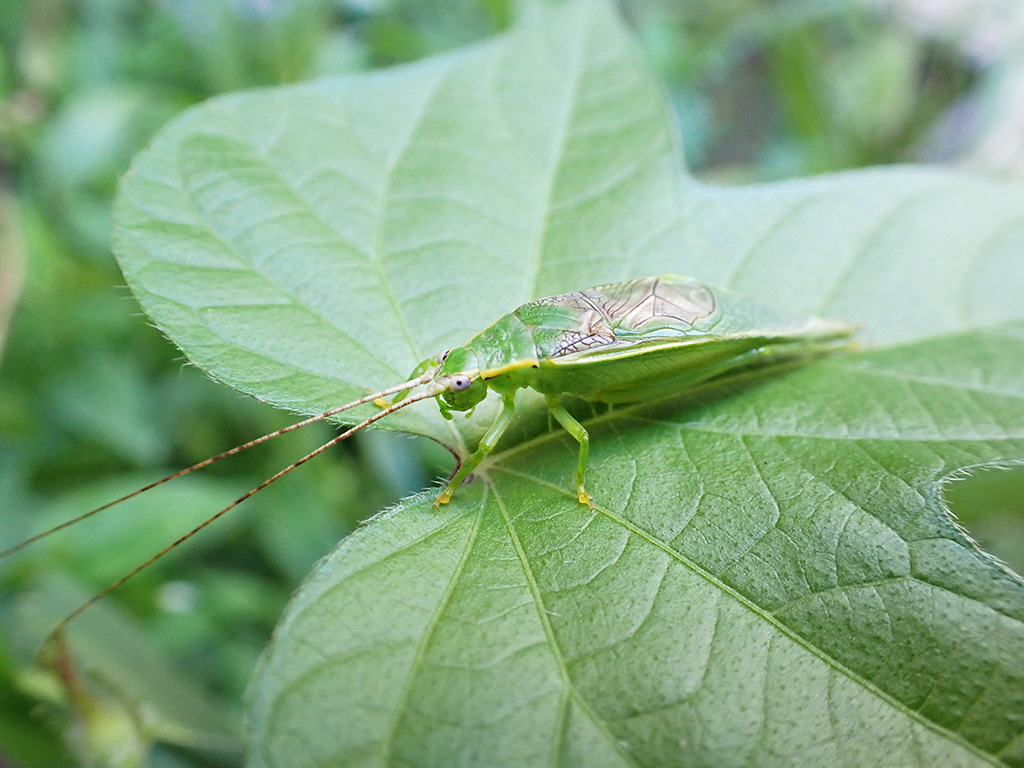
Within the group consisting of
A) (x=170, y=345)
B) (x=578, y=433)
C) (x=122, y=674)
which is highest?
(x=170, y=345)

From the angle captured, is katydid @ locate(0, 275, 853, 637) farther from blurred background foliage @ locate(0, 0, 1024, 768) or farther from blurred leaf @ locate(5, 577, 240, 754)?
blurred background foliage @ locate(0, 0, 1024, 768)

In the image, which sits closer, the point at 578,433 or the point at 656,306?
the point at 578,433

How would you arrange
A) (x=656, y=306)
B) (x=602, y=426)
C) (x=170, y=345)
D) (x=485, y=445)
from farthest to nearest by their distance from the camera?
(x=170, y=345) < (x=656, y=306) < (x=602, y=426) < (x=485, y=445)

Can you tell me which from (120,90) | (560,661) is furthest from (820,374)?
(120,90)

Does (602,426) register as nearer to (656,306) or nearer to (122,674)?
(656,306)

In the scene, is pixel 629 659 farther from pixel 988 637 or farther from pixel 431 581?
pixel 988 637

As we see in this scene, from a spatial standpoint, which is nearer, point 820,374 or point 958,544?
point 958,544

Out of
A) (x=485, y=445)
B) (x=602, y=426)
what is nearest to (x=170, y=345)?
(x=485, y=445)
